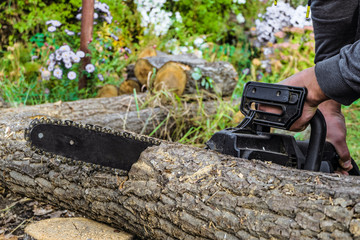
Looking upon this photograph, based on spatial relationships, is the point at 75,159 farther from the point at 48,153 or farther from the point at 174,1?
the point at 174,1

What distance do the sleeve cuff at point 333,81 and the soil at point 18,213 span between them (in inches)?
66.6

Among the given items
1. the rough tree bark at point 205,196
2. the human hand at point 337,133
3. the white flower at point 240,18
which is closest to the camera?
the rough tree bark at point 205,196

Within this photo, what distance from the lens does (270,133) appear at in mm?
1865

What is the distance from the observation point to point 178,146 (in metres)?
1.97

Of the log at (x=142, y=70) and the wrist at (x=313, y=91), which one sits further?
the log at (x=142, y=70)

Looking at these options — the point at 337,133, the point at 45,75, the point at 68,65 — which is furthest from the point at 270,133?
the point at 45,75

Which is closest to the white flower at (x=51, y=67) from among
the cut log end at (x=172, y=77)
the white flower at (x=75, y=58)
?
the white flower at (x=75, y=58)

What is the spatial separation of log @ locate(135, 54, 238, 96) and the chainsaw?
225 cm

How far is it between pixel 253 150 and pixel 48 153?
1.00 metres

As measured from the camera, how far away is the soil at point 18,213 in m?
2.39

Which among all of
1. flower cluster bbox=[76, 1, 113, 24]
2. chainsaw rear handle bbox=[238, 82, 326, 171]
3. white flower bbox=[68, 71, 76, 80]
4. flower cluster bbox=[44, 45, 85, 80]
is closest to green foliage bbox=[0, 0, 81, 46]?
flower cluster bbox=[76, 1, 113, 24]

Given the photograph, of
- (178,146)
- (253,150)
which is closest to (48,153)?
(178,146)

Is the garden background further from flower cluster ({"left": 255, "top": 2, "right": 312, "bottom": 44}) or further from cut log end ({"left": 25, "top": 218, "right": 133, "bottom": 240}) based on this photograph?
cut log end ({"left": 25, "top": 218, "right": 133, "bottom": 240})

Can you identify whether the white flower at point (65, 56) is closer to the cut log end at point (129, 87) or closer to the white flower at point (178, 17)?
the cut log end at point (129, 87)
